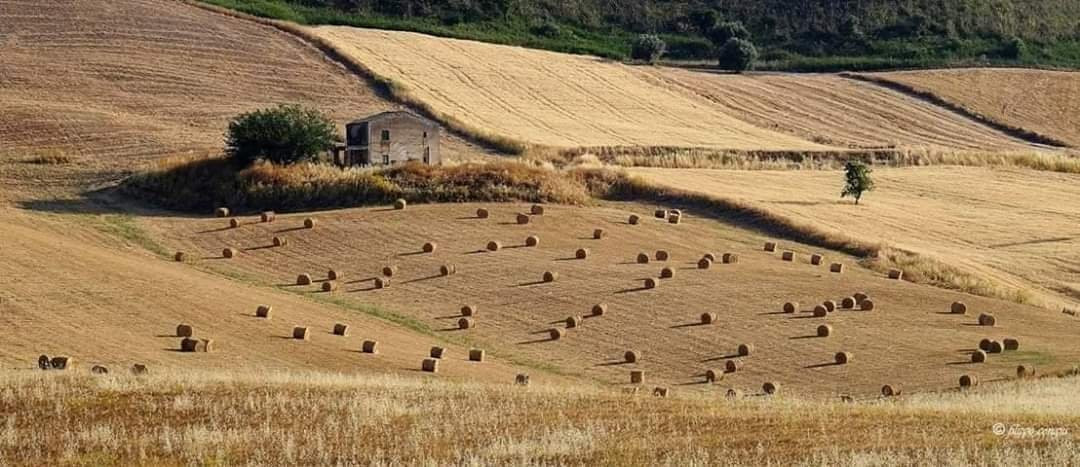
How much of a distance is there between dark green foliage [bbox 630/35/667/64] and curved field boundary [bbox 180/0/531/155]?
2014 cm

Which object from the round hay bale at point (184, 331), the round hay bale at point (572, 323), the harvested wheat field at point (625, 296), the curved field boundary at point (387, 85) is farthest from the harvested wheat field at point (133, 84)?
the round hay bale at point (184, 331)

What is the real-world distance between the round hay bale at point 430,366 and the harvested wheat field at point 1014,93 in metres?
56.4

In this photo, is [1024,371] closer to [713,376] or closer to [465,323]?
[713,376]

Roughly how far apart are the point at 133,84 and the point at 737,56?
3719 cm

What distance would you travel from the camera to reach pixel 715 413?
2773cm

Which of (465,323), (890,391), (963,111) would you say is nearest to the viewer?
(890,391)

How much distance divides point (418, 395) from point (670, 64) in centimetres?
7444

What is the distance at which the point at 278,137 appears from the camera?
60.1 metres

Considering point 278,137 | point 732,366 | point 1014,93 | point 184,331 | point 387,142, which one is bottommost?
point 732,366

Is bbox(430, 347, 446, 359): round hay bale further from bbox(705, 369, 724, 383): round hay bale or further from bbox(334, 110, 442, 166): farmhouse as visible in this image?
bbox(334, 110, 442, 166): farmhouse

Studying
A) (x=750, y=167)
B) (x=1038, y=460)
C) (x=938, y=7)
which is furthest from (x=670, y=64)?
(x=1038, y=460)

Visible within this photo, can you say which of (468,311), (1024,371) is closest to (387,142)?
(468,311)

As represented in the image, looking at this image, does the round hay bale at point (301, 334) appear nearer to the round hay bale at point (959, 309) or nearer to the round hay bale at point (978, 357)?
the round hay bale at point (978, 357)

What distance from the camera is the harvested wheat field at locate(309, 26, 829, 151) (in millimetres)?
74375
